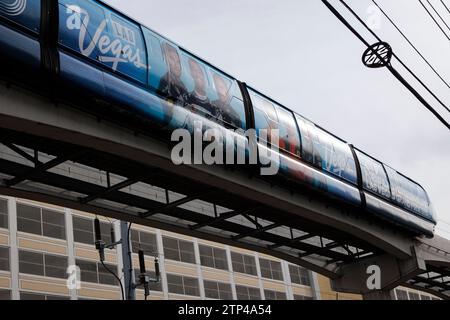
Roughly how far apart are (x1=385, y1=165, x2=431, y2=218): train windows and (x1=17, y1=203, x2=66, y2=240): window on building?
27967 millimetres

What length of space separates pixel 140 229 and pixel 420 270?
29.7 meters

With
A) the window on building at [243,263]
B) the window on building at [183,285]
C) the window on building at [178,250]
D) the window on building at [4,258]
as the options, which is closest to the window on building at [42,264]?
the window on building at [4,258]

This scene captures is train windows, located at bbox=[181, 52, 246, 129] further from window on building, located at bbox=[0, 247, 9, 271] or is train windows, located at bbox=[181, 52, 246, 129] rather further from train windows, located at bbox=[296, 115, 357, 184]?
window on building, located at bbox=[0, 247, 9, 271]

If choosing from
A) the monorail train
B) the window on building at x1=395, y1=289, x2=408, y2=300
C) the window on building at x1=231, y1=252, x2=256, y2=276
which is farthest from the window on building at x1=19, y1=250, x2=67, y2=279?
the window on building at x1=395, y1=289, x2=408, y2=300

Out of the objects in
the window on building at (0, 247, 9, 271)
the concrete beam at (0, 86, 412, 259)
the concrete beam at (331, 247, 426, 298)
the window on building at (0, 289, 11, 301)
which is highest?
the window on building at (0, 247, 9, 271)

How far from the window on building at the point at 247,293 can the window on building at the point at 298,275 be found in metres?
7.28

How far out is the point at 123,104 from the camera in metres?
14.8

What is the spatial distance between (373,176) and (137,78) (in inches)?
585

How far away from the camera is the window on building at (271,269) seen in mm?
68250

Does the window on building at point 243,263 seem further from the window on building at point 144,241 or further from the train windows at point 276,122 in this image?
the train windows at point 276,122

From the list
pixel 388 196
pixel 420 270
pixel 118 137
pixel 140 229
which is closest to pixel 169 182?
pixel 118 137

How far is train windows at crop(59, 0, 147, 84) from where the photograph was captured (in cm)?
1381
